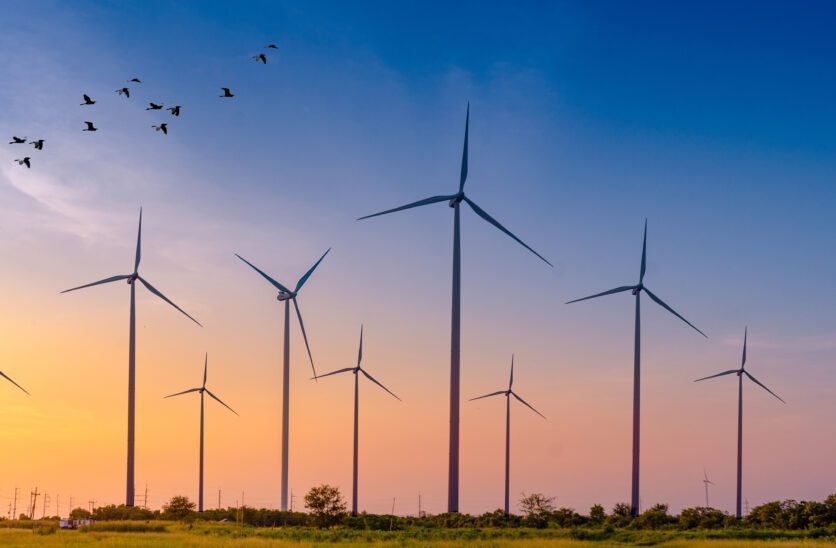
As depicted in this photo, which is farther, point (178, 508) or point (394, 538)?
point (178, 508)

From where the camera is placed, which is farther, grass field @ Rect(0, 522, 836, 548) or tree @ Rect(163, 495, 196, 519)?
tree @ Rect(163, 495, 196, 519)

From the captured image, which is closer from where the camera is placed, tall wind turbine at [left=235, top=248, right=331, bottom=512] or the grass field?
the grass field

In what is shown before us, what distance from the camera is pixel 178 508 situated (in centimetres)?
11194

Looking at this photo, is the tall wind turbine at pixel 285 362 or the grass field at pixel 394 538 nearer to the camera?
the grass field at pixel 394 538

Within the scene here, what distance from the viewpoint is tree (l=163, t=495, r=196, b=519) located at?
110 meters

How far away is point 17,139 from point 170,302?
7153 cm

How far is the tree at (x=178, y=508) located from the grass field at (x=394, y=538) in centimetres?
2677

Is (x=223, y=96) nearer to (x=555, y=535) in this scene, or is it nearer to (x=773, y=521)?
(x=555, y=535)

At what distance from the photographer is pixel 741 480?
130 m

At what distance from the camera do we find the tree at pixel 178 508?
361ft

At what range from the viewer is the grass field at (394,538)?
221ft

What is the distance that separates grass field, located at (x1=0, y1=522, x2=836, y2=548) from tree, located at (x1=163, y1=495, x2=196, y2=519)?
2677cm

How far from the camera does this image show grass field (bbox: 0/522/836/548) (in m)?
67.3

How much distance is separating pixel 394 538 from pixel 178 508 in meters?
49.8
